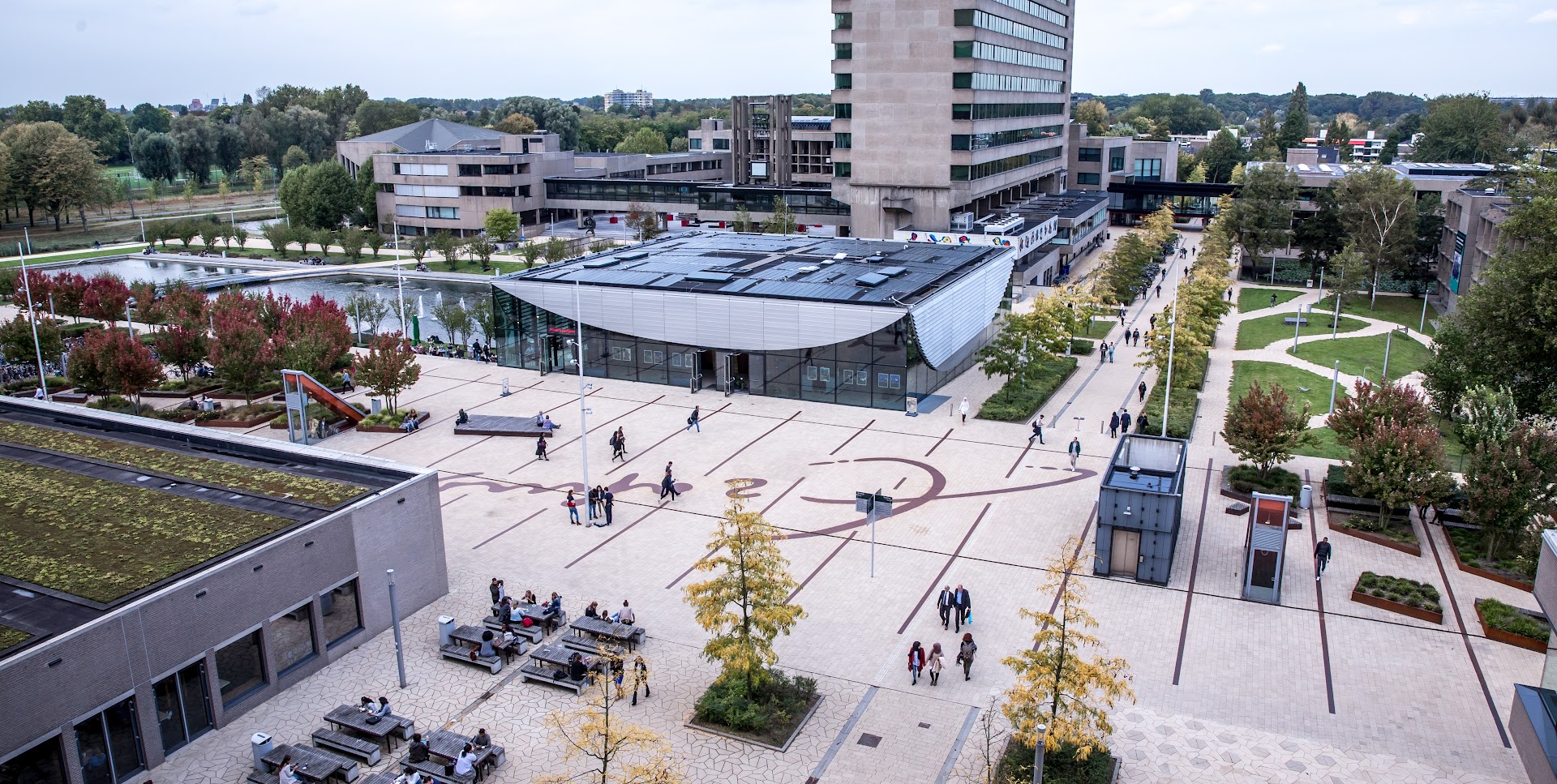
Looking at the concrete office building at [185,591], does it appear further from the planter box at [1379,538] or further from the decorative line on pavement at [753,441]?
the planter box at [1379,538]

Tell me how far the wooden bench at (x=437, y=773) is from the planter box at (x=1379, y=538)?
27469 millimetres

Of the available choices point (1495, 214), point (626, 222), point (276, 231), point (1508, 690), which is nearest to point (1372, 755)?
point (1508, 690)

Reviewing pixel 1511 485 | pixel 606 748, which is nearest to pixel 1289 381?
pixel 1511 485

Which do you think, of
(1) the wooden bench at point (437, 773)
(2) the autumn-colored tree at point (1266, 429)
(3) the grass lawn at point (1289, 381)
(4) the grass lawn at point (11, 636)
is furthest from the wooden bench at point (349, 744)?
(3) the grass lawn at point (1289, 381)

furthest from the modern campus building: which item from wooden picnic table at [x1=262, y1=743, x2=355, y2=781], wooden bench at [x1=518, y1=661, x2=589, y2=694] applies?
wooden picnic table at [x1=262, y1=743, x2=355, y2=781]

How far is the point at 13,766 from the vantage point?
18969mm

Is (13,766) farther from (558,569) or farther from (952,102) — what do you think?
(952,102)

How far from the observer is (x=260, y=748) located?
2105 centimetres

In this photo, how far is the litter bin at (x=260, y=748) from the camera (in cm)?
2092

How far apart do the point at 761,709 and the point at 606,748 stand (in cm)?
641

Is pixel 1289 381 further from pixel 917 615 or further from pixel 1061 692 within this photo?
pixel 1061 692

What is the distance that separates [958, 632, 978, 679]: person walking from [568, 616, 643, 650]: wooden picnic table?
7.98m

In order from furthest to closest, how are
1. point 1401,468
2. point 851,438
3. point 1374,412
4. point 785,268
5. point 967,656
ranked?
point 785,268
point 851,438
point 1374,412
point 1401,468
point 967,656

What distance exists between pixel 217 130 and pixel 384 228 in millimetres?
68195
